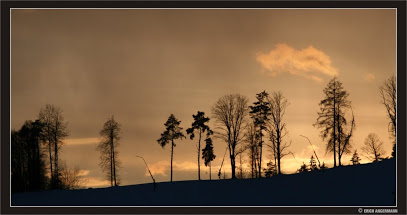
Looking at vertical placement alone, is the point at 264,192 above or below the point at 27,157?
below

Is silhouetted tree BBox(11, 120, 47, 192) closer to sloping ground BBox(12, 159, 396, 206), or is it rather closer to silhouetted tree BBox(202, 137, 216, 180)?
sloping ground BBox(12, 159, 396, 206)

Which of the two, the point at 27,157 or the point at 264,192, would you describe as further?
the point at 27,157

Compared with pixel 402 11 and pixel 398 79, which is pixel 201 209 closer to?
pixel 398 79

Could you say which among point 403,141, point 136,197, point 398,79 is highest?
point 398,79

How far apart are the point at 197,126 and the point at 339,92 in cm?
1572

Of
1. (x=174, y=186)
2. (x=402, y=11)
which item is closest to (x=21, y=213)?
(x=402, y=11)

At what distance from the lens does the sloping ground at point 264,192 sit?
1131 inches

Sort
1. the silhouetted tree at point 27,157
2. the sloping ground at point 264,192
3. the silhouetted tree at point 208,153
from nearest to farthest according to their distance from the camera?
the sloping ground at point 264,192 < the silhouetted tree at point 27,157 < the silhouetted tree at point 208,153

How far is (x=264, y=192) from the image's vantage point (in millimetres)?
34031

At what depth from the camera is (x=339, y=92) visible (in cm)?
5072

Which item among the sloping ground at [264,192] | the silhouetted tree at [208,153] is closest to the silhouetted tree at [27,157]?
the sloping ground at [264,192]

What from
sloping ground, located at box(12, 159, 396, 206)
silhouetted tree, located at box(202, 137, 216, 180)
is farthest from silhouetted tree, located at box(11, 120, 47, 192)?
silhouetted tree, located at box(202, 137, 216, 180)

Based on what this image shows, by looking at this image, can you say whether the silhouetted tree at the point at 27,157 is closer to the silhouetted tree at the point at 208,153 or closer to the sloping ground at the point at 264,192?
the sloping ground at the point at 264,192

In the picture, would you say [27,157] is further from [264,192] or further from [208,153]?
[264,192]
